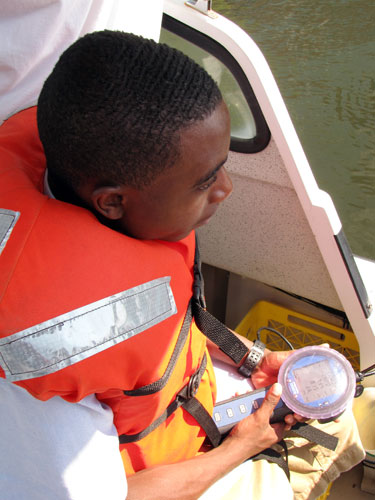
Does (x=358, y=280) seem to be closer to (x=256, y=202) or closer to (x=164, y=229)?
(x=256, y=202)

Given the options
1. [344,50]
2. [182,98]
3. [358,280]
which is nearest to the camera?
[182,98]

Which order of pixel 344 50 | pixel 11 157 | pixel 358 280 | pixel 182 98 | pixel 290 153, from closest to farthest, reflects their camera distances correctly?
pixel 182 98 < pixel 11 157 < pixel 290 153 < pixel 358 280 < pixel 344 50

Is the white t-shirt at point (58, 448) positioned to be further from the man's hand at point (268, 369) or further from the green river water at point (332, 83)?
the green river water at point (332, 83)

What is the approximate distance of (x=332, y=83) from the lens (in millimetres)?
4688

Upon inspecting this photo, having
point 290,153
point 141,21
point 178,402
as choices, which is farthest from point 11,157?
point 290,153

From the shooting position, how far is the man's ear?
92cm

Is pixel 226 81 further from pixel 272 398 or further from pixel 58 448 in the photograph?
pixel 58 448

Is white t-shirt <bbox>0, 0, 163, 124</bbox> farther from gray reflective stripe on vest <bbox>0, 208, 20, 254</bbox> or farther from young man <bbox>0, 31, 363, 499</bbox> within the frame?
gray reflective stripe on vest <bbox>0, 208, 20, 254</bbox>

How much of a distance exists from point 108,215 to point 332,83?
169 inches

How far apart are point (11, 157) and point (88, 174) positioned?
1.04 feet

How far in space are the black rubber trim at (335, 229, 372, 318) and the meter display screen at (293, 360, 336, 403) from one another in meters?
0.29

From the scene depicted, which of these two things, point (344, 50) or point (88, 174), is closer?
point (88, 174)

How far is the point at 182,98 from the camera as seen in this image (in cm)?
86

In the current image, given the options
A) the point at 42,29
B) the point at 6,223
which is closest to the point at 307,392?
the point at 6,223
